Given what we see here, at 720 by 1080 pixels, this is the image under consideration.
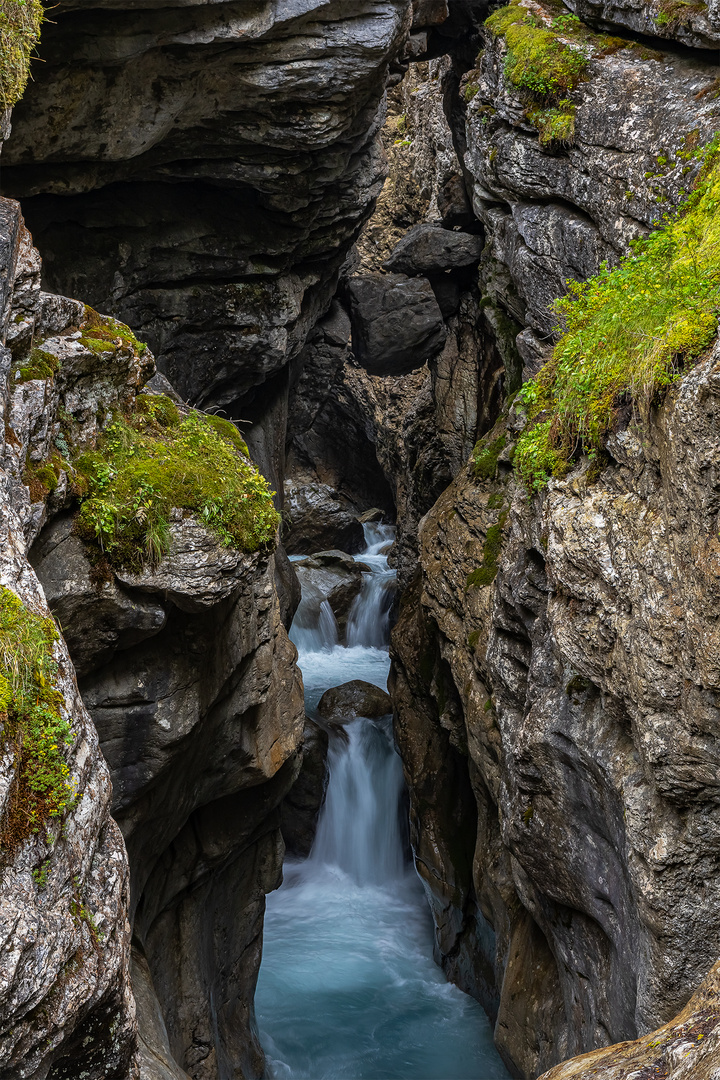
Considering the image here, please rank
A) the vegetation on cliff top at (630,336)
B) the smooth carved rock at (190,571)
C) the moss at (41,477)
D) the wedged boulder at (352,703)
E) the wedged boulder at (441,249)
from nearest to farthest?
the vegetation on cliff top at (630,336) < the moss at (41,477) < the smooth carved rock at (190,571) < the wedged boulder at (441,249) < the wedged boulder at (352,703)

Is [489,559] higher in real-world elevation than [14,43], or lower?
lower

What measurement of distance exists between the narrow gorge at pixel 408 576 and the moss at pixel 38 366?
0.04 metres

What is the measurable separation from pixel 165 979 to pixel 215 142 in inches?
501

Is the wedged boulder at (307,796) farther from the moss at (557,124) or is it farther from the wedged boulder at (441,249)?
the moss at (557,124)

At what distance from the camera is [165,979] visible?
10.2 meters

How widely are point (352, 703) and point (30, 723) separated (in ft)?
52.1

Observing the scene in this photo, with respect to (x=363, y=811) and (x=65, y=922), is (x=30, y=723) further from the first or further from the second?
(x=363, y=811)

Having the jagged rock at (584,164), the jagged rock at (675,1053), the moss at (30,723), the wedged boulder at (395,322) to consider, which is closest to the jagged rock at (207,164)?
the wedged boulder at (395,322)

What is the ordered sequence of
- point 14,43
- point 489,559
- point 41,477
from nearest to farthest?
1. point 41,477
2. point 14,43
3. point 489,559

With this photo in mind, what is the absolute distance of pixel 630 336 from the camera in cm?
676

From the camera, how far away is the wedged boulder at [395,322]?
20.2m

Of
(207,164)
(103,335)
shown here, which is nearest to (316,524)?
(207,164)

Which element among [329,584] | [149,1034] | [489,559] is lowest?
[149,1034]

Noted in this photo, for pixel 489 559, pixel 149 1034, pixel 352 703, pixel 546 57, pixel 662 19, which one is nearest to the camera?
pixel 149 1034
